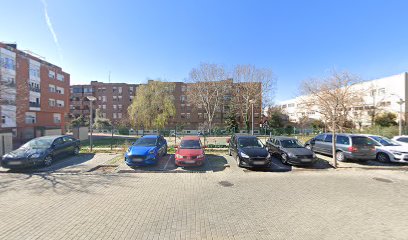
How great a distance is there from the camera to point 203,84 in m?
34.3

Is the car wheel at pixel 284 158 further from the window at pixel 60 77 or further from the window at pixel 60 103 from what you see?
the window at pixel 60 77

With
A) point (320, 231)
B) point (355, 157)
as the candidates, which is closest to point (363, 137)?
point (355, 157)

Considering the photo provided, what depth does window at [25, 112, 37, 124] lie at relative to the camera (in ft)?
86.7

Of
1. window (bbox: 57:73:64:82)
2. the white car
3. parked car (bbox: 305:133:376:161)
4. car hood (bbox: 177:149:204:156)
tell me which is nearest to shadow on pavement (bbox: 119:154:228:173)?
car hood (bbox: 177:149:204:156)

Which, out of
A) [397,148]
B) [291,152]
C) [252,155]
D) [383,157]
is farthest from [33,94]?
[397,148]

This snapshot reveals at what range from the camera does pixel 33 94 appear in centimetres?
A: 2697

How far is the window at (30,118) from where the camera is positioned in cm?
2642

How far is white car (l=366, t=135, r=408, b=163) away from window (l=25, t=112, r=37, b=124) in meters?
39.4

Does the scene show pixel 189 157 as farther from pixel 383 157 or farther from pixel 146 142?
pixel 383 157

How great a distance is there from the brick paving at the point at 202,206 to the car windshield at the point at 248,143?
2495mm

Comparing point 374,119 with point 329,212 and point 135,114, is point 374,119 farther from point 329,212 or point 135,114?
point 135,114

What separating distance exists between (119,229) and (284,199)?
4635 mm

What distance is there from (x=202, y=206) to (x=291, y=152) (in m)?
6.79

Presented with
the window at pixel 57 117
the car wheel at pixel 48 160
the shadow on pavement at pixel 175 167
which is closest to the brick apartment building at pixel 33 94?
the window at pixel 57 117
